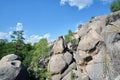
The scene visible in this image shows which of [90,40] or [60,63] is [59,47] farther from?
[90,40]

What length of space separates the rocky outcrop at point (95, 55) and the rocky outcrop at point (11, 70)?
9.14 meters

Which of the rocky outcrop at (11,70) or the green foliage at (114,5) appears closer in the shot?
the rocky outcrop at (11,70)

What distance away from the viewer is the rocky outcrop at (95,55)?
3788 centimetres

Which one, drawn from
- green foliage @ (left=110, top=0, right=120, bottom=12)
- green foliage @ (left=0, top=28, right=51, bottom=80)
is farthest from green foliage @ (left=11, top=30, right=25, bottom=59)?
green foliage @ (left=110, top=0, right=120, bottom=12)

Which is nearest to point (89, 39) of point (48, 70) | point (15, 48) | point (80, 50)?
point (80, 50)

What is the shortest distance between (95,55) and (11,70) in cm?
1390

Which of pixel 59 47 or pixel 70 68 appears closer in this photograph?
pixel 70 68

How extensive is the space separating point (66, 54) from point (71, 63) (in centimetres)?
200

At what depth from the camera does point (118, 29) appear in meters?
40.4

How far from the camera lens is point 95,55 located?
44812 mm

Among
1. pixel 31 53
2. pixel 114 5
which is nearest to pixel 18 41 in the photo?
pixel 31 53

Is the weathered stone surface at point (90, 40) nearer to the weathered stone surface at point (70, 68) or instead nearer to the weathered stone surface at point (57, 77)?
the weathered stone surface at point (70, 68)

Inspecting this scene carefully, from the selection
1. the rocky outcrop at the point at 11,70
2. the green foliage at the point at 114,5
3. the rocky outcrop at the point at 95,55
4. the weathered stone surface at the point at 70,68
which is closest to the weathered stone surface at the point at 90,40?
the rocky outcrop at the point at 95,55

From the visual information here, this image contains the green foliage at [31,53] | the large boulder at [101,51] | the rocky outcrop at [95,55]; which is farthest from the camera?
the green foliage at [31,53]
